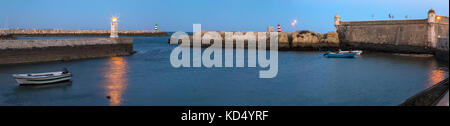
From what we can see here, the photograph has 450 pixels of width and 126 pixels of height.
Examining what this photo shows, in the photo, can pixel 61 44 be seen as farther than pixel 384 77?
Yes

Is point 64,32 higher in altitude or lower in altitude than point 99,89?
higher

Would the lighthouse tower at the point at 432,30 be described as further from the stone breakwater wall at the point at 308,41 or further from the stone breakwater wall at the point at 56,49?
the stone breakwater wall at the point at 56,49

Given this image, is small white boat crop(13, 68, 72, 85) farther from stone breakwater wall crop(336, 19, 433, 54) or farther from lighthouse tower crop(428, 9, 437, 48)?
lighthouse tower crop(428, 9, 437, 48)

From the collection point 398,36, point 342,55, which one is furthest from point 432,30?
point 342,55

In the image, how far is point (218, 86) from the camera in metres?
16.6

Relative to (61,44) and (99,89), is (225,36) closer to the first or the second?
(61,44)

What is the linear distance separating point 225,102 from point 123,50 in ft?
66.2

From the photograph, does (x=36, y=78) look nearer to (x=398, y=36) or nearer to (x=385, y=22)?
(x=398, y=36)

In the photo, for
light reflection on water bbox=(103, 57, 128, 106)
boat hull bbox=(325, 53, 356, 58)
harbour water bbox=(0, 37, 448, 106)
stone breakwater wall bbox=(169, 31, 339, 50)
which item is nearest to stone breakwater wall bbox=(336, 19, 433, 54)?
stone breakwater wall bbox=(169, 31, 339, 50)

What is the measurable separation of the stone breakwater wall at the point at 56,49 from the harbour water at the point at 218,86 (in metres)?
1.12
